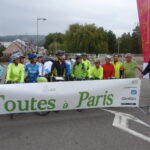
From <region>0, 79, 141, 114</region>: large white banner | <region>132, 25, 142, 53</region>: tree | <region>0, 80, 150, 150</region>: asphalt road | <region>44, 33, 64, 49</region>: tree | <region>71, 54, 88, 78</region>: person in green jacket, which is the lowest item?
<region>0, 80, 150, 150</region>: asphalt road

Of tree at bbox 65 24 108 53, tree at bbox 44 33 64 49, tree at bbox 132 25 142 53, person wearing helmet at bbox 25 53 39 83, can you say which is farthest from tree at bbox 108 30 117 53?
person wearing helmet at bbox 25 53 39 83

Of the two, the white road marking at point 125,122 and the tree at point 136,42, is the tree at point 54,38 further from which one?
the white road marking at point 125,122

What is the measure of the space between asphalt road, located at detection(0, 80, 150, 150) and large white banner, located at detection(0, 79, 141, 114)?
0.37 m

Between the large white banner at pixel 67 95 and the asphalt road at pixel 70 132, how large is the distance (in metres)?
0.37

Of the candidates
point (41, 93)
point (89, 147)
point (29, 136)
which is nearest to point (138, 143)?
point (89, 147)

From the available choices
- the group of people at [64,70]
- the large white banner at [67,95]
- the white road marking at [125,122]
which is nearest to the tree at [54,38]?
the group of people at [64,70]

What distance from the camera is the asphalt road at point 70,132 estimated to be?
509 centimetres

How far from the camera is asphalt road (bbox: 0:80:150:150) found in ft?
16.7

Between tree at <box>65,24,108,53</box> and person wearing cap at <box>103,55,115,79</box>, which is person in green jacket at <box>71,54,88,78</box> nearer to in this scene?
person wearing cap at <box>103,55,115,79</box>

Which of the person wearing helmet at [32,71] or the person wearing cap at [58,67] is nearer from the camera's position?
the person wearing helmet at [32,71]

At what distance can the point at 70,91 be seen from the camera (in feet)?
23.2

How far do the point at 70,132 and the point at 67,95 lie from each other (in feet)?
4.48

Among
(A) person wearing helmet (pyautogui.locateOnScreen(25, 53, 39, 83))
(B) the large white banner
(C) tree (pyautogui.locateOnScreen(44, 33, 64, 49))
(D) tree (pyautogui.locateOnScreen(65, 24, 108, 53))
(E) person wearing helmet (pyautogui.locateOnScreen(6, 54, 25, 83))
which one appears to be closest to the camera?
(B) the large white banner

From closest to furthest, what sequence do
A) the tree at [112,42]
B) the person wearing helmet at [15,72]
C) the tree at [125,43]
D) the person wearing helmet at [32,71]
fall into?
the person wearing helmet at [15,72] → the person wearing helmet at [32,71] → the tree at [125,43] → the tree at [112,42]
